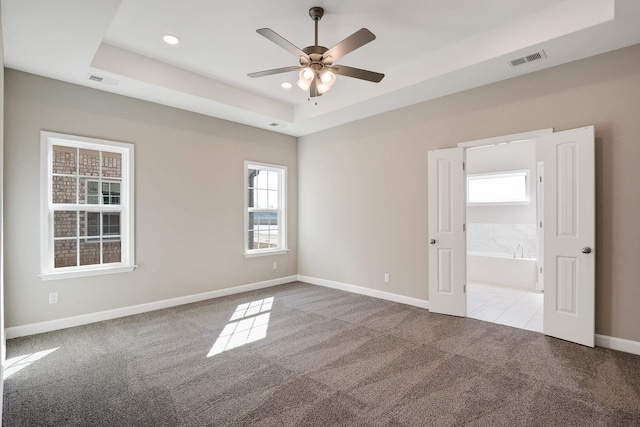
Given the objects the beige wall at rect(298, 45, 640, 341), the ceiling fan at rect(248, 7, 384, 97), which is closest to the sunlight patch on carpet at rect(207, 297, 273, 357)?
the beige wall at rect(298, 45, 640, 341)

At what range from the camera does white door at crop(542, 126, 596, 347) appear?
10.4ft

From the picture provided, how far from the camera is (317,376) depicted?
2.68 m

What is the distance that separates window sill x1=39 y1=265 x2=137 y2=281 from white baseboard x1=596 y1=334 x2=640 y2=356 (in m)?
5.35

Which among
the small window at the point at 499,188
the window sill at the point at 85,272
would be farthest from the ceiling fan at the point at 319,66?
the small window at the point at 499,188

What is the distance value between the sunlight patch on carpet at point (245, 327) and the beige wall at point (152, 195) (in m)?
0.93

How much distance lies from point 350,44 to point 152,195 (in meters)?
3.35

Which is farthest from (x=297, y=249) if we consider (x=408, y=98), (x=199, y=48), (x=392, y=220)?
(x=199, y=48)

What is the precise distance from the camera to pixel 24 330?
353 cm

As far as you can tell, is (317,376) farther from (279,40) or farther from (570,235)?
(570,235)

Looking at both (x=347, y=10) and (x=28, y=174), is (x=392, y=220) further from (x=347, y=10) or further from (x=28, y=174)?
(x=28, y=174)

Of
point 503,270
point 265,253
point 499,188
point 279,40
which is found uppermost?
point 279,40

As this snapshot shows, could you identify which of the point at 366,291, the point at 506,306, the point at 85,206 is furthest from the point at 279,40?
the point at 506,306

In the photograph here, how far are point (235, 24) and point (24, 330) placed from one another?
3944 millimetres

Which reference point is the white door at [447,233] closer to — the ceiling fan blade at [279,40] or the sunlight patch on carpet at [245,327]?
the sunlight patch on carpet at [245,327]
